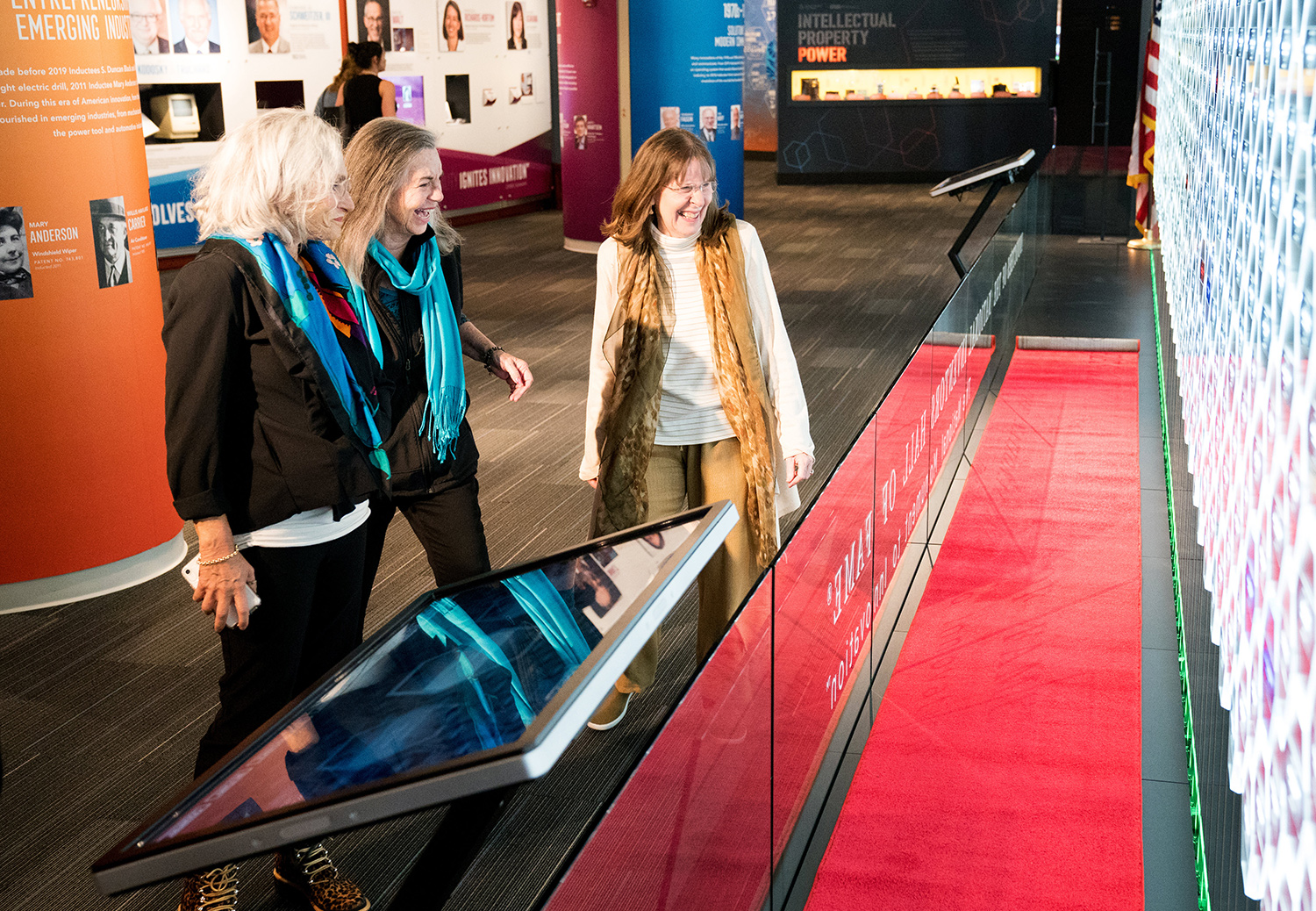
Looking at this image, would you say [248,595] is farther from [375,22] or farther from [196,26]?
[375,22]

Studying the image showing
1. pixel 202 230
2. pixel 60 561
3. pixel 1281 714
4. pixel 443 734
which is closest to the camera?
pixel 1281 714

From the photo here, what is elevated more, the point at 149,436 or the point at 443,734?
the point at 443,734

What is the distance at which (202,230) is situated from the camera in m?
2.21

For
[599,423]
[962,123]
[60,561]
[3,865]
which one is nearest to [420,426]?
[599,423]

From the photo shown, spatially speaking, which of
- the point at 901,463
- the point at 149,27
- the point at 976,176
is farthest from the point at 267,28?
the point at 901,463

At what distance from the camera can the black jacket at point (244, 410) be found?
85.1 inches

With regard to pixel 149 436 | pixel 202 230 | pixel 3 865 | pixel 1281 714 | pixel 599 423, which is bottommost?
pixel 3 865

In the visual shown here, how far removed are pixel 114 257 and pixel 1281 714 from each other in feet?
13.2

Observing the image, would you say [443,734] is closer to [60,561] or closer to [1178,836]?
[1178,836]

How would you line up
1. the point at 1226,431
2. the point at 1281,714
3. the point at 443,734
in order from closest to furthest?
the point at 1281,714 < the point at 443,734 < the point at 1226,431

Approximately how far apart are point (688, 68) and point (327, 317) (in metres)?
9.24

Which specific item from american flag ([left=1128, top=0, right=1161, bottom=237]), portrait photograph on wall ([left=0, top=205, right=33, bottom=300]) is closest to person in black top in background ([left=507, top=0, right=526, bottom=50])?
american flag ([left=1128, top=0, right=1161, bottom=237])

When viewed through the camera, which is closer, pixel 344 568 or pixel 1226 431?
pixel 1226 431

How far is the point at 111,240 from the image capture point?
4207 mm
